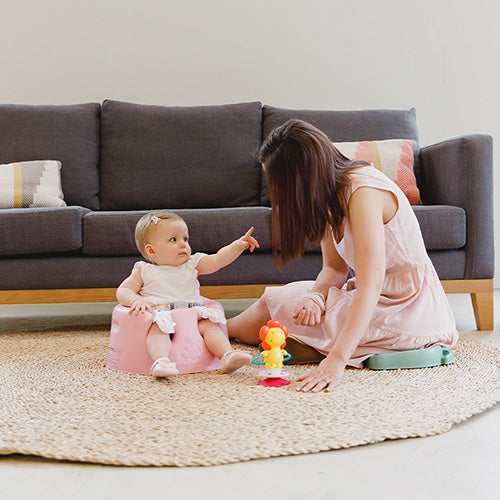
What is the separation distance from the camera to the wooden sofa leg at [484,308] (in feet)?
7.19

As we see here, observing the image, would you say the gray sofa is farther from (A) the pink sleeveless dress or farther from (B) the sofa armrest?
(A) the pink sleeveless dress

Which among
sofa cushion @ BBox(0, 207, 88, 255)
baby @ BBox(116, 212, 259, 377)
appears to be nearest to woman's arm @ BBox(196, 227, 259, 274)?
baby @ BBox(116, 212, 259, 377)

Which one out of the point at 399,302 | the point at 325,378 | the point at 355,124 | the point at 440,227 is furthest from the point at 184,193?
the point at 325,378

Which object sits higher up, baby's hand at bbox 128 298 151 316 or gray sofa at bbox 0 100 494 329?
gray sofa at bbox 0 100 494 329

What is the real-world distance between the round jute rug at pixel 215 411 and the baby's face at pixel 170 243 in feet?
1.18

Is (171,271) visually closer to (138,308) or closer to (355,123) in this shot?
(138,308)

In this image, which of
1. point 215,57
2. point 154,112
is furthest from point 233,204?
point 215,57

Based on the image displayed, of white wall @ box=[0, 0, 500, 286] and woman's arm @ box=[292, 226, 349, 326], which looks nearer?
woman's arm @ box=[292, 226, 349, 326]

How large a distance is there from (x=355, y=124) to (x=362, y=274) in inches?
59.0

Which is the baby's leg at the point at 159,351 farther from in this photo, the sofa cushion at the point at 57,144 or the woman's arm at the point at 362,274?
the sofa cushion at the point at 57,144

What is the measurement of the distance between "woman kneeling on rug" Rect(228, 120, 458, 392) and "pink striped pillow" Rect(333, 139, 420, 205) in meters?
0.87

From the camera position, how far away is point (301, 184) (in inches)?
57.9

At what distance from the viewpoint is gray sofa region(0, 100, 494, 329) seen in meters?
2.19

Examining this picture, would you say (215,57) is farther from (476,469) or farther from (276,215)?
(476,469)
